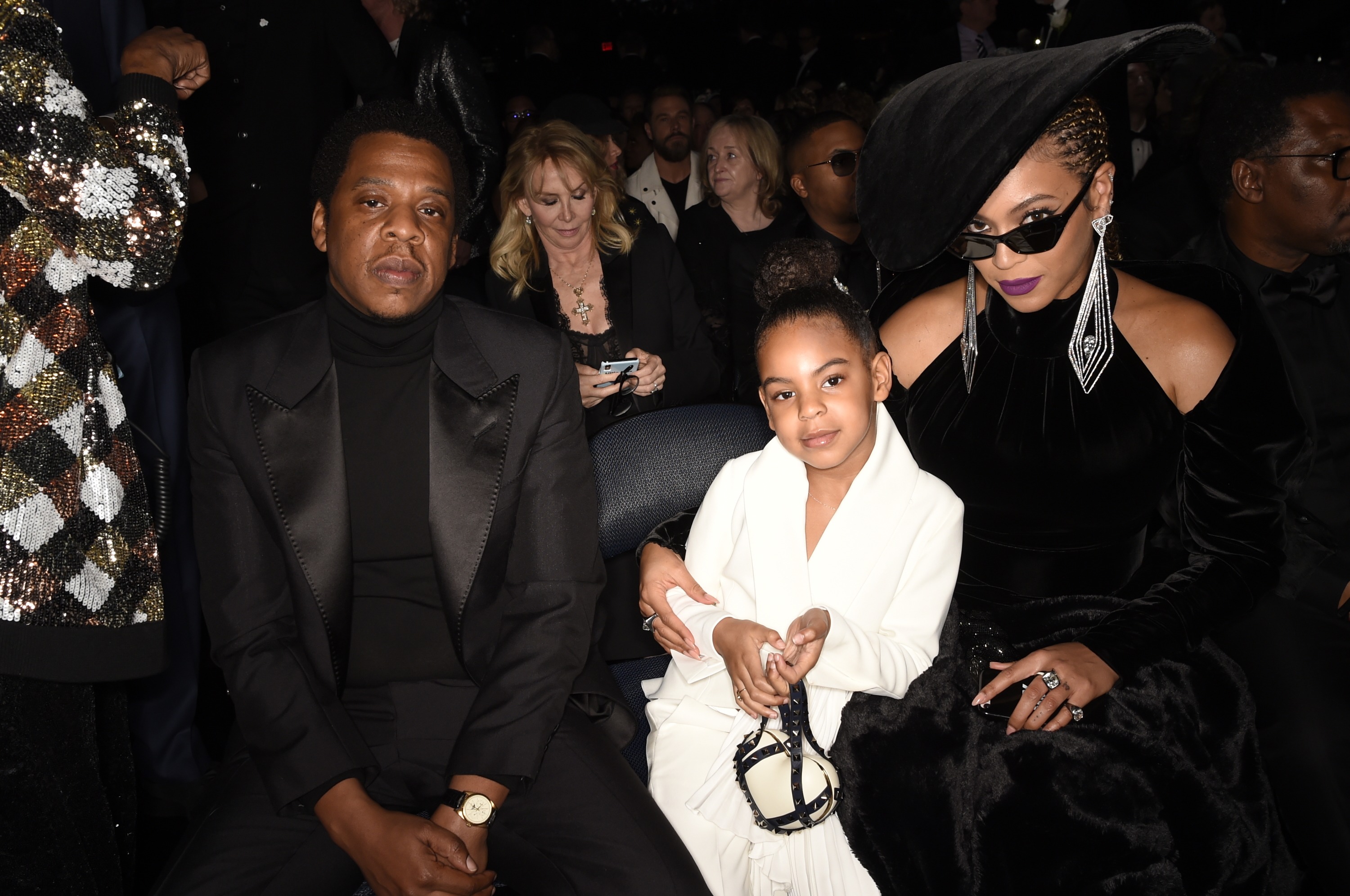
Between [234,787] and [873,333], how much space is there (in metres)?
1.66

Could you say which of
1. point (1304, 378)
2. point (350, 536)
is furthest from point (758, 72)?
point (350, 536)

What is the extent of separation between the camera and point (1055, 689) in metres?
1.79

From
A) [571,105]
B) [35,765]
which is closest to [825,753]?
[35,765]

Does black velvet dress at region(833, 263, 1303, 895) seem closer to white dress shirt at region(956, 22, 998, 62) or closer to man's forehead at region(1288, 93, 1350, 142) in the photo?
man's forehead at region(1288, 93, 1350, 142)

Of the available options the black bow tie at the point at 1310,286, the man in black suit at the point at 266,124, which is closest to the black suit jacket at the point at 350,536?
the man in black suit at the point at 266,124

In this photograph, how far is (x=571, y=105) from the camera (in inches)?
205

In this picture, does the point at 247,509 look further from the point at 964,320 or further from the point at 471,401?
the point at 964,320

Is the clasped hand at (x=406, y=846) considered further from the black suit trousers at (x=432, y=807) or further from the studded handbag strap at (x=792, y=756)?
the studded handbag strap at (x=792, y=756)

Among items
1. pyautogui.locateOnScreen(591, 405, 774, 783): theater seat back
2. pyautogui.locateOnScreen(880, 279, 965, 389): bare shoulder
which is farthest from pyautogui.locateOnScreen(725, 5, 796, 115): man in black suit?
pyautogui.locateOnScreen(591, 405, 774, 783): theater seat back

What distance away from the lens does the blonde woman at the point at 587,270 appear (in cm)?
364

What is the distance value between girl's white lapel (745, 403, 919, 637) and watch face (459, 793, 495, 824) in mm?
656

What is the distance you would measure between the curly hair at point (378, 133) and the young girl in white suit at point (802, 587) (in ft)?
2.88

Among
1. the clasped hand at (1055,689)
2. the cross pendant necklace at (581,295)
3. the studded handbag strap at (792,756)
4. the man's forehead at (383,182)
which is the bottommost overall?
the studded handbag strap at (792,756)

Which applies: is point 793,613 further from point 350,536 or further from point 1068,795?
point 350,536
